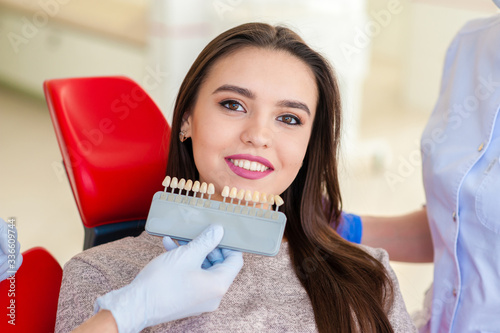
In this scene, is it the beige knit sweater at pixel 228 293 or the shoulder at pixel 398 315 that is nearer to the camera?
the beige knit sweater at pixel 228 293

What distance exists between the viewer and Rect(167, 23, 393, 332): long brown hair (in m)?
1.29

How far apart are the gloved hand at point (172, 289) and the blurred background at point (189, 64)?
1.44m

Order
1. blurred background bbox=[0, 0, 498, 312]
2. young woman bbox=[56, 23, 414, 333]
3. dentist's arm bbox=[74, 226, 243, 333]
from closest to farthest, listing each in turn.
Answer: dentist's arm bbox=[74, 226, 243, 333], young woman bbox=[56, 23, 414, 333], blurred background bbox=[0, 0, 498, 312]

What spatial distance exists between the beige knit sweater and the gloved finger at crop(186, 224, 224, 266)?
191mm

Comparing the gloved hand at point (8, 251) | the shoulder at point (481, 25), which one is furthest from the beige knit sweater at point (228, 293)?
the shoulder at point (481, 25)

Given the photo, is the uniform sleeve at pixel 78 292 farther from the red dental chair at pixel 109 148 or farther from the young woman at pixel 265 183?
the red dental chair at pixel 109 148

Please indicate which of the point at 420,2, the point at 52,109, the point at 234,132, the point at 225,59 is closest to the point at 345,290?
the point at 234,132

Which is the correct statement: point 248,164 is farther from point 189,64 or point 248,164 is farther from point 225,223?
point 189,64

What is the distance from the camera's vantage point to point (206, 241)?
3.49ft

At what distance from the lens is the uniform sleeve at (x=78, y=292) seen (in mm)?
1161

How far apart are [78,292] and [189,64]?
2228 millimetres

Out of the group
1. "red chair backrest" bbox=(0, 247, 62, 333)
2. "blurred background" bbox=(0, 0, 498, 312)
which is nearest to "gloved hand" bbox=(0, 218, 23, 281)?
"red chair backrest" bbox=(0, 247, 62, 333)

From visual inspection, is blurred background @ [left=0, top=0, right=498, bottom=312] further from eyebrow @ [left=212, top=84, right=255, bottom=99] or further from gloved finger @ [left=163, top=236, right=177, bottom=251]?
gloved finger @ [left=163, top=236, right=177, bottom=251]

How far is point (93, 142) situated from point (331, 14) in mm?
2240
